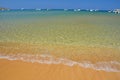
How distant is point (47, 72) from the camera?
17.3 feet

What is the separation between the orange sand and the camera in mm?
4961

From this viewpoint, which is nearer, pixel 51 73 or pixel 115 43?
pixel 51 73

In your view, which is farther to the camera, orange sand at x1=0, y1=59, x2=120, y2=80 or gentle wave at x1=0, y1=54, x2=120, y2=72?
gentle wave at x1=0, y1=54, x2=120, y2=72

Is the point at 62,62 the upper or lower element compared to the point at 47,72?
lower

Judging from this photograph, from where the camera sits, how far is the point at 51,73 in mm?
5234

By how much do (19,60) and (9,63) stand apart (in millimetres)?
453

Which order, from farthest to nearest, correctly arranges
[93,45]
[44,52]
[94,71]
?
[93,45]
[44,52]
[94,71]

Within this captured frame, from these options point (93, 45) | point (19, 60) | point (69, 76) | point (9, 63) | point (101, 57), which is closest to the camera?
point (69, 76)

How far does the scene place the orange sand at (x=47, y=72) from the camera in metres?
4.96

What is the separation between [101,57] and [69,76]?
236cm

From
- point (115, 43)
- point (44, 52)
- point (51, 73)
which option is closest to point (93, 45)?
point (115, 43)

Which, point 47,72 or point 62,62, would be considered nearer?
point 47,72

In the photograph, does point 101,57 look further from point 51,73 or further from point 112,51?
point 51,73

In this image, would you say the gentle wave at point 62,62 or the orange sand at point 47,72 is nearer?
the orange sand at point 47,72
